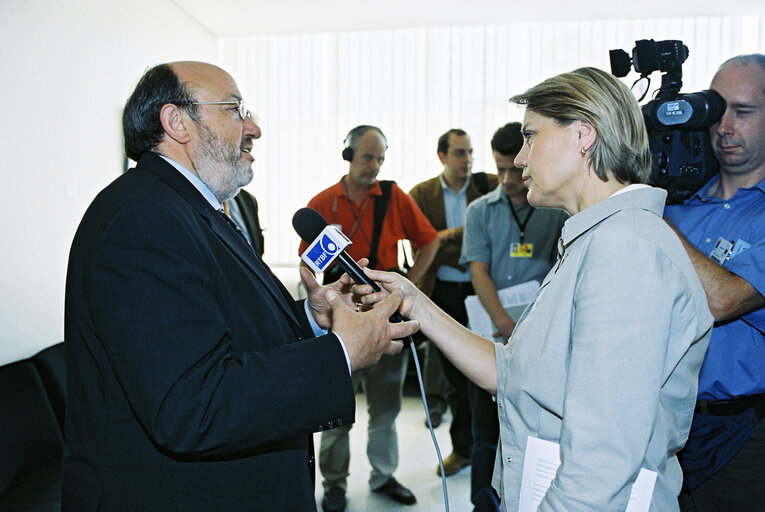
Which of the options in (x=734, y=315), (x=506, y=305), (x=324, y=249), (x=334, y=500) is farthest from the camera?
(x=334, y=500)

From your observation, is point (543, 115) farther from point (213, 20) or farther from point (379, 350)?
point (213, 20)

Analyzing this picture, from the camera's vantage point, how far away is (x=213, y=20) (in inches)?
245

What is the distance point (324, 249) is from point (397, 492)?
222 centimetres

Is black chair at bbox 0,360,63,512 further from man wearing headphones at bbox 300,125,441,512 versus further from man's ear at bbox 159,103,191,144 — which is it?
man's ear at bbox 159,103,191,144

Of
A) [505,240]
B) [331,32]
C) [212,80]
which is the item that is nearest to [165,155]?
[212,80]

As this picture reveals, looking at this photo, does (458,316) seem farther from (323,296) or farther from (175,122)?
(175,122)

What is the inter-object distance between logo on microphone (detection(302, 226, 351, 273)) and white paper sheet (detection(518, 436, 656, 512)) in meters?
0.62

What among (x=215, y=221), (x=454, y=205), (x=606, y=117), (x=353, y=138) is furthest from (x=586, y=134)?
(x=454, y=205)

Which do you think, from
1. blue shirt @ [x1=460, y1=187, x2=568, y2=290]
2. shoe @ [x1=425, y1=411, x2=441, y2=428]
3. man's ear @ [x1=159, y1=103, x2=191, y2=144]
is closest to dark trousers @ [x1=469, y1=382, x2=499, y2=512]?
blue shirt @ [x1=460, y1=187, x2=568, y2=290]

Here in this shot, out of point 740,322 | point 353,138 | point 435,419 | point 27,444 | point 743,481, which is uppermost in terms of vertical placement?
point 353,138

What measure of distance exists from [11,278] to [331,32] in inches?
181

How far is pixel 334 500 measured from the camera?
10.2 ft

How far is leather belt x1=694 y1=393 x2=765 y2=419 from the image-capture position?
1.64 m

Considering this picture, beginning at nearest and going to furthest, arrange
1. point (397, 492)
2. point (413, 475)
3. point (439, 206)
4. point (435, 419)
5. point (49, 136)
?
point (397, 492), point (413, 475), point (49, 136), point (439, 206), point (435, 419)
